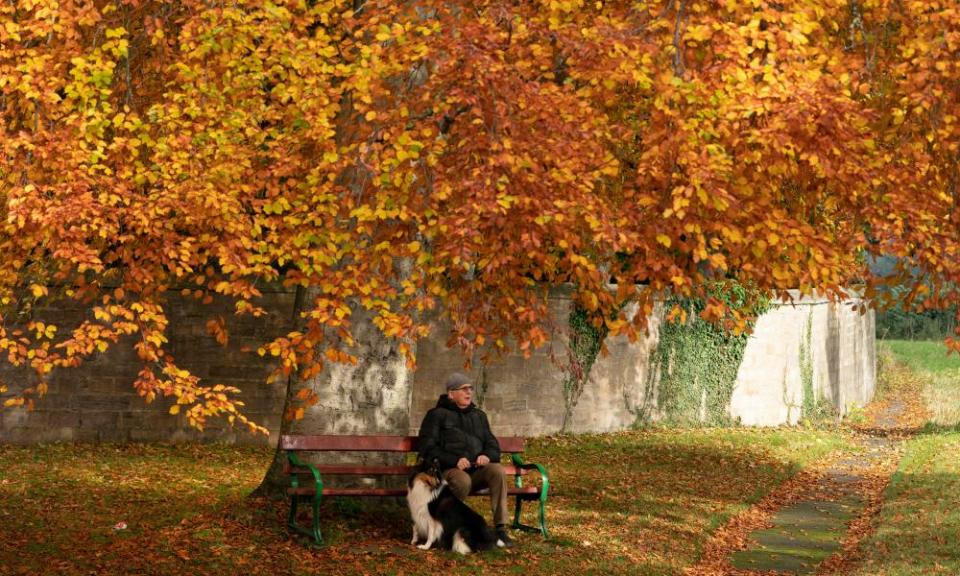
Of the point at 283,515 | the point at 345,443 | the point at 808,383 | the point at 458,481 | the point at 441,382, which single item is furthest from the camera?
the point at 808,383

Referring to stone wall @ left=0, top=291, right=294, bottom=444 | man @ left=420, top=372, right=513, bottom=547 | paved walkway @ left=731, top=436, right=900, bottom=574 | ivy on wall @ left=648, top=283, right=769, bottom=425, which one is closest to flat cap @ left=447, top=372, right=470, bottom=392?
man @ left=420, top=372, right=513, bottom=547

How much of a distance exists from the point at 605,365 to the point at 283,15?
11.4m

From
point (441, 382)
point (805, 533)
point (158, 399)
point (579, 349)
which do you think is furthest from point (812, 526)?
point (158, 399)

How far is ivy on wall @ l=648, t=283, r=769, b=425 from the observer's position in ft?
73.3

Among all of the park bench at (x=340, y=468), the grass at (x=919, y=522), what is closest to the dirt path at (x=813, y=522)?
the grass at (x=919, y=522)

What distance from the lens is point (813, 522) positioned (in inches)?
548

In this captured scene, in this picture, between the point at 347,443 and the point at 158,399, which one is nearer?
the point at 347,443

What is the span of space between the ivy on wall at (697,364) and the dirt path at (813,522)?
102 inches

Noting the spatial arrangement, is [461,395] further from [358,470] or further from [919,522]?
[919,522]

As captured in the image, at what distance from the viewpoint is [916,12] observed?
36.6ft

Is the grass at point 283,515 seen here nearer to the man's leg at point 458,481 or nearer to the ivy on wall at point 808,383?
the man's leg at point 458,481

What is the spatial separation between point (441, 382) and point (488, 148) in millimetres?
9347

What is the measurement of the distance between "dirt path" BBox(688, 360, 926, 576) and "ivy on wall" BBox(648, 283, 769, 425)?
2585 mm

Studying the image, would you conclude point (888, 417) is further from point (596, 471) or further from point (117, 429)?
point (117, 429)
